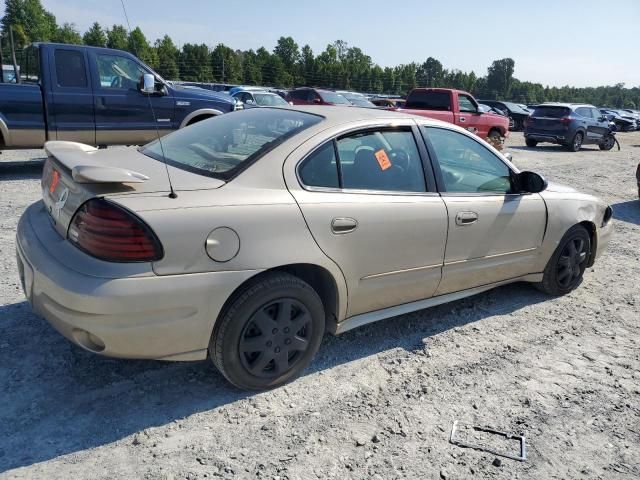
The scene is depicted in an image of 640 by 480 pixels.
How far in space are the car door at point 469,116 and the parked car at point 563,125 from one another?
4.05 metres

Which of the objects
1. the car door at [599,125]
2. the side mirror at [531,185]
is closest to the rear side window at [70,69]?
the side mirror at [531,185]

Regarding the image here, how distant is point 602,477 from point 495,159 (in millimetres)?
2291

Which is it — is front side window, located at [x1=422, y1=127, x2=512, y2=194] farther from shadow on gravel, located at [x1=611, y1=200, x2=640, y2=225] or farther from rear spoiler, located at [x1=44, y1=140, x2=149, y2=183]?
shadow on gravel, located at [x1=611, y1=200, x2=640, y2=225]

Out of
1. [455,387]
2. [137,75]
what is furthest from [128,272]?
[137,75]

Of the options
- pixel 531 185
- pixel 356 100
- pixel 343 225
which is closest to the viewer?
pixel 343 225


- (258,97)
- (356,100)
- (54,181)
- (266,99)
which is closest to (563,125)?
(356,100)

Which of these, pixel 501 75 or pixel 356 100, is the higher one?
pixel 501 75

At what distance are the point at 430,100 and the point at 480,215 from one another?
11537 mm

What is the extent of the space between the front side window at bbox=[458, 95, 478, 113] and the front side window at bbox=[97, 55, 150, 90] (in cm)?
916

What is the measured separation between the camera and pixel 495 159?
13.0 ft

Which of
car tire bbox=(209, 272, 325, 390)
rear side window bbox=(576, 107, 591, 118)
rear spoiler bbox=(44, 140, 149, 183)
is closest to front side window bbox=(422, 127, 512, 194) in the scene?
car tire bbox=(209, 272, 325, 390)

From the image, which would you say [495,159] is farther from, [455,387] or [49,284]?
[49,284]

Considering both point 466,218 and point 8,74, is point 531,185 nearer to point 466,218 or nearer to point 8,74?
point 466,218

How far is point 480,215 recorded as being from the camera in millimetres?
3611
